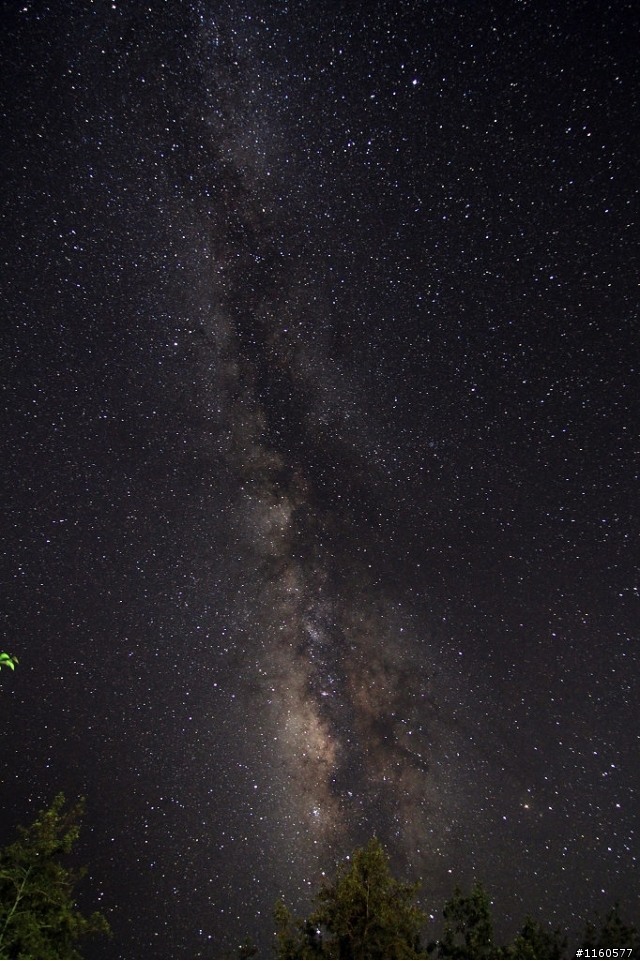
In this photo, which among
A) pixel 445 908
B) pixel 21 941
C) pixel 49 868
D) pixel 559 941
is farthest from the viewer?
pixel 559 941

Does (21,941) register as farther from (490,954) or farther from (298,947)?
(490,954)

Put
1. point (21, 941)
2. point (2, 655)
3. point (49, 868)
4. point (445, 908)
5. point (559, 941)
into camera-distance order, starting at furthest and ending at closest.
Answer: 1. point (559, 941)
2. point (445, 908)
3. point (49, 868)
4. point (21, 941)
5. point (2, 655)

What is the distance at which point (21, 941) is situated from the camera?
1095cm

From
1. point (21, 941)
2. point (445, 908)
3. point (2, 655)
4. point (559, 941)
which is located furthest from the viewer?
point (559, 941)

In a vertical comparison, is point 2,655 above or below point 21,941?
above

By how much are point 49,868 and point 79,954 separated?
2.22 meters

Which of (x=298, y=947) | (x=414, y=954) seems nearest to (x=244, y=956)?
(x=298, y=947)

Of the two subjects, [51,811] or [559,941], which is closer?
[51,811]

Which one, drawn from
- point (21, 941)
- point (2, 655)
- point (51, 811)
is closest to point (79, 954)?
point (21, 941)

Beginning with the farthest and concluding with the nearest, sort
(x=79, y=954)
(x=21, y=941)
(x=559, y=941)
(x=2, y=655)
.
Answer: (x=559, y=941) < (x=79, y=954) < (x=21, y=941) < (x=2, y=655)

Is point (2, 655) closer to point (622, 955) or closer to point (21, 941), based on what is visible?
point (21, 941)

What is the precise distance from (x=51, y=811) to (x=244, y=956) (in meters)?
7.18

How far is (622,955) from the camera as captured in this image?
49.1 ft

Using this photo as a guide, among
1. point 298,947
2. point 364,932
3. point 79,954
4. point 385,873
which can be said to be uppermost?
point 385,873
